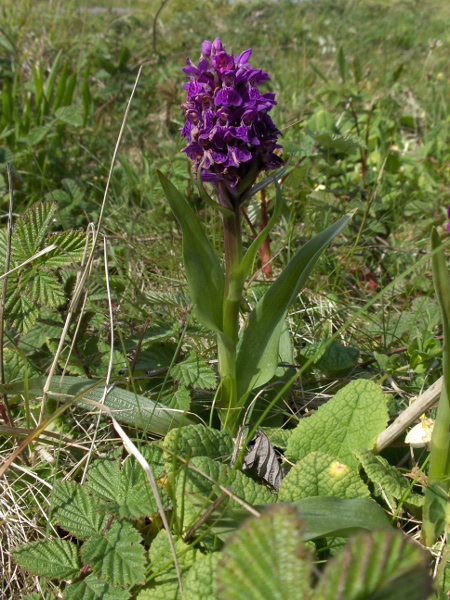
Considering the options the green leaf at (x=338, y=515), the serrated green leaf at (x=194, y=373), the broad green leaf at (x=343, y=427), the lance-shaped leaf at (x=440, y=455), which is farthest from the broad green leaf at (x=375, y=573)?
the serrated green leaf at (x=194, y=373)

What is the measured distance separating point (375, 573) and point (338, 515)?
550mm

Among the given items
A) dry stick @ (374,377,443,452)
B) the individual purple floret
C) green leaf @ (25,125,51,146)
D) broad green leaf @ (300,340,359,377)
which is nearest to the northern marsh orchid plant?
the individual purple floret

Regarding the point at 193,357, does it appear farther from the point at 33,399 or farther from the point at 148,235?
the point at 148,235

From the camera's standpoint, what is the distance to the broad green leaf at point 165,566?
1.15 meters

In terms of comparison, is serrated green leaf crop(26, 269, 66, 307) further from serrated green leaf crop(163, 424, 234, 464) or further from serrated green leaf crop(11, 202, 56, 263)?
serrated green leaf crop(163, 424, 234, 464)

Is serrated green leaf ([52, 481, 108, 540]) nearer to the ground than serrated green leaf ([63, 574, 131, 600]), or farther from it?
farther from it

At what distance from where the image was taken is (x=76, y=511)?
4.35ft

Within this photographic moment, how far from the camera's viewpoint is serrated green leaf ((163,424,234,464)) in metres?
1.38

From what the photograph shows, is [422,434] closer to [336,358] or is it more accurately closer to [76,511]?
[336,358]

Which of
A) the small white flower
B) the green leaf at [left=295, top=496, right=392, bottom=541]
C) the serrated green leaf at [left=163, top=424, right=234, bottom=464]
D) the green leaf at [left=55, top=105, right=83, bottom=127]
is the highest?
the green leaf at [left=55, top=105, right=83, bottom=127]

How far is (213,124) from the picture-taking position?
4.86 ft

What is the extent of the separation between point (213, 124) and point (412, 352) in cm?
94

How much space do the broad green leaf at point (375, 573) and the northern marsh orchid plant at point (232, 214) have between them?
880 millimetres

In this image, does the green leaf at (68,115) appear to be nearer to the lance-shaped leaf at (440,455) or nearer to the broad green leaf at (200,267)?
the broad green leaf at (200,267)
